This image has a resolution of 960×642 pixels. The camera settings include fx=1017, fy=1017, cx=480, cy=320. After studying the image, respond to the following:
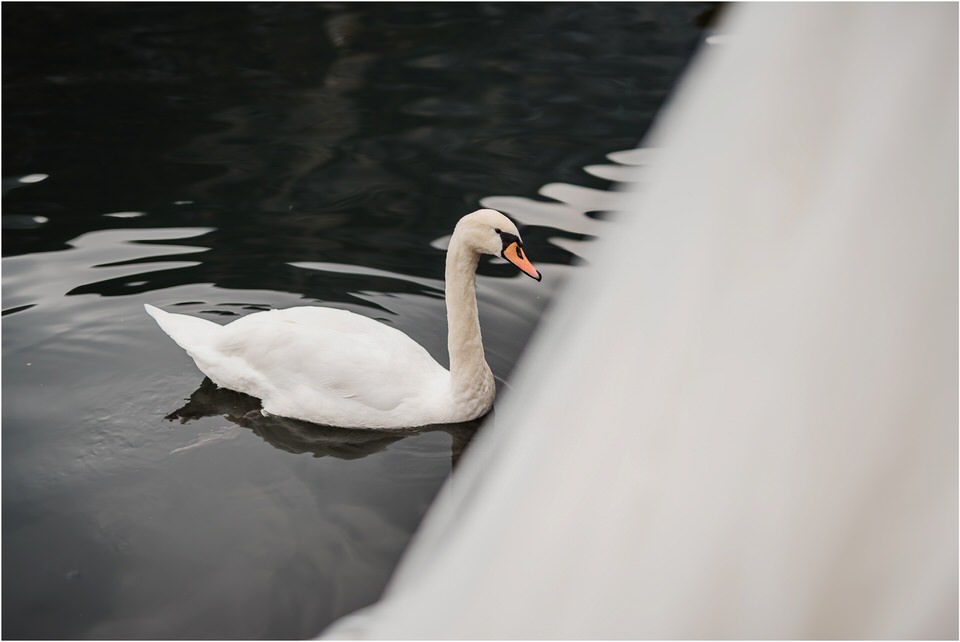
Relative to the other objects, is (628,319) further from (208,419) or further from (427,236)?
(427,236)

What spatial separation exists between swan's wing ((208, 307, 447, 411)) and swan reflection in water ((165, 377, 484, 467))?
90mm

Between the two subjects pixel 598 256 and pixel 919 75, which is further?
pixel 598 256

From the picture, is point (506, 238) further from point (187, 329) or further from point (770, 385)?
point (770, 385)

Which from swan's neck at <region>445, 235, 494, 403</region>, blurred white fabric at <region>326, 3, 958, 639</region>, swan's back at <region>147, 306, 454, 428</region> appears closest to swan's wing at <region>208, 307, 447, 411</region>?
swan's back at <region>147, 306, 454, 428</region>

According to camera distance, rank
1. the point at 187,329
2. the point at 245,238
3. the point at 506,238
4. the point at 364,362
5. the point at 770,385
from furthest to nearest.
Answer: the point at 245,238
the point at 187,329
the point at 506,238
the point at 364,362
the point at 770,385

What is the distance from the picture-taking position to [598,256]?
666mm

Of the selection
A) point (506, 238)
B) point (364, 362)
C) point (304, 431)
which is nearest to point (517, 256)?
point (506, 238)

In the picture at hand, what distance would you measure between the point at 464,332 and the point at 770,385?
362 centimetres

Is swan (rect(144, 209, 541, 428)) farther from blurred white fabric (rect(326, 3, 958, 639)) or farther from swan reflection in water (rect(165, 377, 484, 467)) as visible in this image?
blurred white fabric (rect(326, 3, 958, 639))

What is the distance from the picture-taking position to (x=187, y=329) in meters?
4.39

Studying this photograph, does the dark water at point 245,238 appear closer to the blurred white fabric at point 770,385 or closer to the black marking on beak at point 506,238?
the black marking on beak at point 506,238

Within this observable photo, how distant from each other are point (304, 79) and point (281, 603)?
627cm

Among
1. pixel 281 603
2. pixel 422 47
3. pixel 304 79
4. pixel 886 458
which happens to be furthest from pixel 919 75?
pixel 422 47

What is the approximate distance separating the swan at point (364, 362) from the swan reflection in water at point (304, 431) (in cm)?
4
